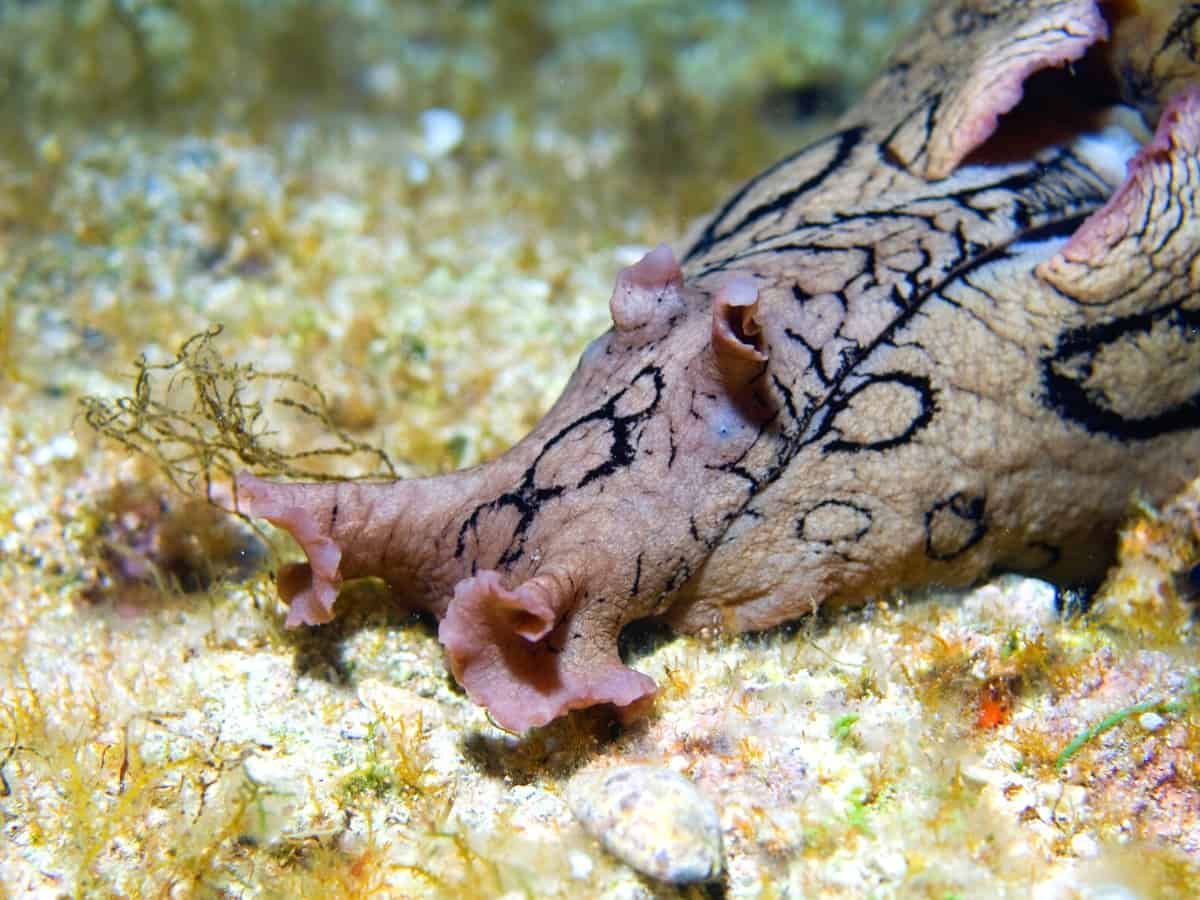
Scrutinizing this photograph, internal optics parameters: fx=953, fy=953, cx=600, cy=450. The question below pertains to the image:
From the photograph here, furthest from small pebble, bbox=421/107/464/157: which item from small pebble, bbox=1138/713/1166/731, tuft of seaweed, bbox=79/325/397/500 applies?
small pebble, bbox=1138/713/1166/731

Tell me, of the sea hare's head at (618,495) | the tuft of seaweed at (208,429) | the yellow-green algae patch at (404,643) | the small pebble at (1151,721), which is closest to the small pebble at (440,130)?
the yellow-green algae patch at (404,643)

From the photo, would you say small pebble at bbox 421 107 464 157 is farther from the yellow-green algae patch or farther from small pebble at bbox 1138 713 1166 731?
small pebble at bbox 1138 713 1166 731

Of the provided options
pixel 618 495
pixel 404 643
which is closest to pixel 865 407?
pixel 618 495

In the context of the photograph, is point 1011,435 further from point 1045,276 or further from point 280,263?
point 280,263

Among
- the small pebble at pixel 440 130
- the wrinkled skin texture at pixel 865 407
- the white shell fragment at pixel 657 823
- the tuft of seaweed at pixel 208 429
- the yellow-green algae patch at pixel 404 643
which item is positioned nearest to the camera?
the white shell fragment at pixel 657 823

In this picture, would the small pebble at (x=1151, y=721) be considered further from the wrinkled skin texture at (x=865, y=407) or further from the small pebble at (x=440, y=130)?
the small pebble at (x=440, y=130)

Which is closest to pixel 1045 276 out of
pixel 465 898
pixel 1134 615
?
pixel 1134 615

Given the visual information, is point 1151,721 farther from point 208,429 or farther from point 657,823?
point 208,429
